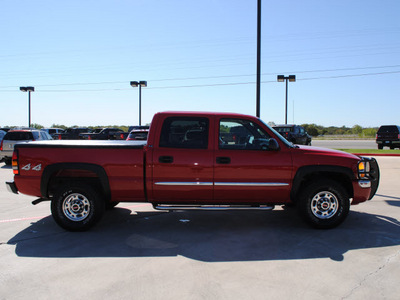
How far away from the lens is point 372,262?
12.5ft

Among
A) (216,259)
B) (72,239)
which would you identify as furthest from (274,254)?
(72,239)

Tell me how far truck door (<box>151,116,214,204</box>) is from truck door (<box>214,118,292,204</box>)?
17 centimetres

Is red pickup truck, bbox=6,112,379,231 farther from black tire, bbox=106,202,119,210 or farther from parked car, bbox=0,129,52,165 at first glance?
parked car, bbox=0,129,52,165

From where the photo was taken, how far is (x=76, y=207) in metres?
4.99

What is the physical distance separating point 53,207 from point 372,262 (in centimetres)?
447

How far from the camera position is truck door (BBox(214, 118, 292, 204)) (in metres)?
4.86

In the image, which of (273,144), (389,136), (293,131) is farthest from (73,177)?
(389,136)

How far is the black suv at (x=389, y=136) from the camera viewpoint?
869 inches

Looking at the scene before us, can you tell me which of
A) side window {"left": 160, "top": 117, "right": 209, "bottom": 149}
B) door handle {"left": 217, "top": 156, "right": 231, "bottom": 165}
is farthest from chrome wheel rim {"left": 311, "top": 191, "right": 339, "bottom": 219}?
side window {"left": 160, "top": 117, "right": 209, "bottom": 149}

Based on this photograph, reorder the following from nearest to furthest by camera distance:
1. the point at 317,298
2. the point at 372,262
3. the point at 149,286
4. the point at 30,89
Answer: the point at 317,298 < the point at 149,286 < the point at 372,262 < the point at 30,89

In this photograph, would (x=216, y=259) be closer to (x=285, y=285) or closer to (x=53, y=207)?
(x=285, y=285)

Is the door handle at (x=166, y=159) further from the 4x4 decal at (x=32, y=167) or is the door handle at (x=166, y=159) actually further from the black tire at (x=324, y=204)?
the black tire at (x=324, y=204)

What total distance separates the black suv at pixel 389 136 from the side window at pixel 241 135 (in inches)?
820

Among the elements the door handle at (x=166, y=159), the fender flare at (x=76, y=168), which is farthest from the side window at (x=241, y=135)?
the fender flare at (x=76, y=168)
